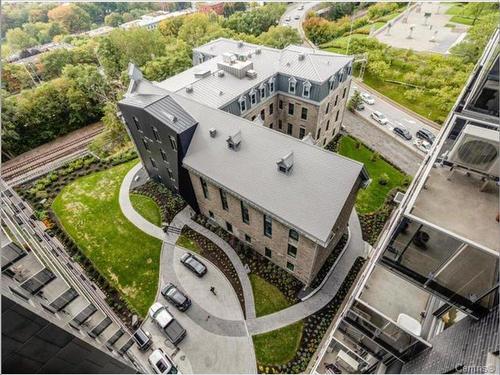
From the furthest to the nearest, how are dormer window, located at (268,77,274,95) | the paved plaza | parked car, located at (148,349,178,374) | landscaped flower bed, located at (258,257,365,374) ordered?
1. the paved plaza
2. dormer window, located at (268,77,274,95)
3. landscaped flower bed, located at (258,257,365,374)
4. parked car, located at (148,349,178,374)

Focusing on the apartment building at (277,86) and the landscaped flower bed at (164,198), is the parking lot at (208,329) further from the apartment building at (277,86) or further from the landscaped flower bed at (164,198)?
the apartment building at (277,86)

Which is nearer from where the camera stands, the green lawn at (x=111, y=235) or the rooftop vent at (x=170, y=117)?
the rooftop vent at (x=170, y=117)

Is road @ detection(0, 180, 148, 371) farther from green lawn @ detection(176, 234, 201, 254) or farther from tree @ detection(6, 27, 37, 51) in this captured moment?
tree @ detection(6, 27, 37, 51)

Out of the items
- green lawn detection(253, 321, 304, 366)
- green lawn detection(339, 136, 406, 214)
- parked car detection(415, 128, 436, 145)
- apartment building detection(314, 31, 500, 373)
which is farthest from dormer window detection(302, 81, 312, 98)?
green lawn detection(253, 321, 304, 366)

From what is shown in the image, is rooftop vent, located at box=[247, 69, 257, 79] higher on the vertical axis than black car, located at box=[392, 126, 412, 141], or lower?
→ higher

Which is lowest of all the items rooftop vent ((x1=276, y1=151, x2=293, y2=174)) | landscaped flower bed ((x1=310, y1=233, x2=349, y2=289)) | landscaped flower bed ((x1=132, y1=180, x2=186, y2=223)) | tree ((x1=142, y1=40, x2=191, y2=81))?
landscaped flower bed ((x1=310, y1=233, x2=349, y2=289))

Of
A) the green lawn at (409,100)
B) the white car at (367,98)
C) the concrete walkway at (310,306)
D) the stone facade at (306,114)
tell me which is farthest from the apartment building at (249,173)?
the green lawn at (409,100)
